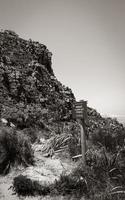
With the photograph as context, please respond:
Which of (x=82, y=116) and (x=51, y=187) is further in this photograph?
(x=82, y=116)

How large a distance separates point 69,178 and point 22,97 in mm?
12824

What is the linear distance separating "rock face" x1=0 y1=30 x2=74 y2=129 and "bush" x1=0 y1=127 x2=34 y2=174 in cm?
462

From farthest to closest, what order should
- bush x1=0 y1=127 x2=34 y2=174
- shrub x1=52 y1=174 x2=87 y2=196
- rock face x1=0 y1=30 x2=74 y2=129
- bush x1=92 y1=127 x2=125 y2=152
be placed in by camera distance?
1. rock face x1=0 y1=30 x2=74 y2=129
2. bush x1=92 y1=127 x2=125 y2=152
3. bush x1=0 y1=127 x2=34 y2=174
4. shrub x1=52 y1=174 x2=87 y2=196

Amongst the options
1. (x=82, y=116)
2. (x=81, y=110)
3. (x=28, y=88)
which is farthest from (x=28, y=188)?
(x=28, y=88)

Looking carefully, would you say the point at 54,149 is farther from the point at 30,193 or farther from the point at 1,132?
the point at 30,193

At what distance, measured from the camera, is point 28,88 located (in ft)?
63.3

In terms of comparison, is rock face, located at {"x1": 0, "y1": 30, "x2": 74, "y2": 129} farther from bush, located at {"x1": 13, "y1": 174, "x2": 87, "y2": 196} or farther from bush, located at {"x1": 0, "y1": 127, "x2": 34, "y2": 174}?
bush, located at {"x1": 13, "y1": 174, "x2": 87, "y2": 196}

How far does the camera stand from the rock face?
14.9 m

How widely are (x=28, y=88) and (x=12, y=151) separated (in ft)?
41.2

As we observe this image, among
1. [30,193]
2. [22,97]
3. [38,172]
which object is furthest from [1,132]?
[22,97]

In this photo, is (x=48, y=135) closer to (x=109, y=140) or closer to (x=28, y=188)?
(x=109, y=140)

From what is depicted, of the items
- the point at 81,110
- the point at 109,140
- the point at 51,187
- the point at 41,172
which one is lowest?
the point at 51,187

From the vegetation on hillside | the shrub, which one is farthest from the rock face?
the shrub

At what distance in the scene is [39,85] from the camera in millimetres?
20375
